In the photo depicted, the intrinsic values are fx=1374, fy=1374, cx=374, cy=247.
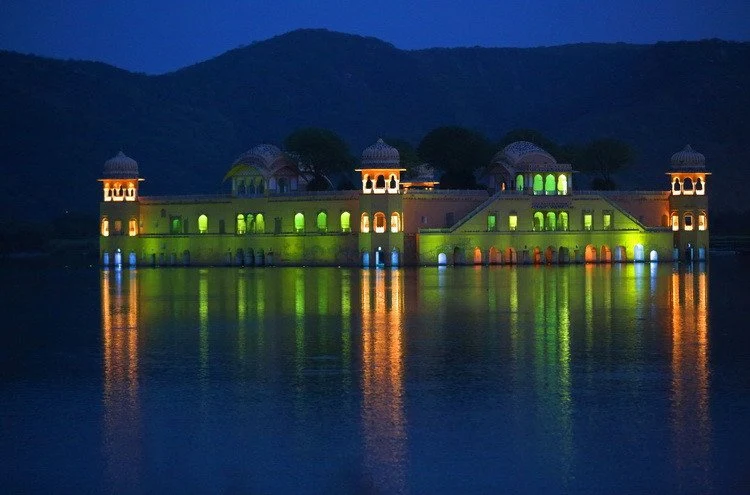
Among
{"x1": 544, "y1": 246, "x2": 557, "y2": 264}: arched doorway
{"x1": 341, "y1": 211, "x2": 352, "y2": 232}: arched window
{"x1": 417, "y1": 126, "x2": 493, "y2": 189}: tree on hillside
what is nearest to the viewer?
{"x1": 341, "y1": 211, "x2": 352, "y2": 232}: arched window

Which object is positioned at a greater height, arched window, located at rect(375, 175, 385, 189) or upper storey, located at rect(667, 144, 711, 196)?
upper storey, located at rect(667, 144, 711, 196)

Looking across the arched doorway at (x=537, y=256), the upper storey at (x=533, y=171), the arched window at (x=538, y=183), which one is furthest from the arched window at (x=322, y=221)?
the arched window at (x=538, y=183)

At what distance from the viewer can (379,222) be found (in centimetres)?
5828

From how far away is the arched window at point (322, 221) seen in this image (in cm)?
6100

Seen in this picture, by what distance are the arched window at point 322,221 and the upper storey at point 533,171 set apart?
891 centimetres

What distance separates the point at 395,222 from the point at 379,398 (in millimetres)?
42281

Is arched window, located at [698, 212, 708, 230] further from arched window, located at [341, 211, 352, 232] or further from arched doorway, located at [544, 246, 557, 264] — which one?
arched window, located at [341, 211, 352, 232]

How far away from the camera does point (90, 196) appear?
4402 inches

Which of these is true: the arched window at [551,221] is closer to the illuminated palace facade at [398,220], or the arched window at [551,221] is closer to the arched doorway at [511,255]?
the illuminated palace facade at [398,220]

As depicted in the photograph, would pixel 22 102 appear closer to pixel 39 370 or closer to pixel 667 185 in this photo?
pixel 667 185

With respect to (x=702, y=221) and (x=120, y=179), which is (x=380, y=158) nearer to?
(x=120, y=179)

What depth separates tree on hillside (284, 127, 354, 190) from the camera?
67.6 metres

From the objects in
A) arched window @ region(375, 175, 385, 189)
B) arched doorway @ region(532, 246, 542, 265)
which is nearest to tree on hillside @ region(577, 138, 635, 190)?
arched doorway @ region(532, 246, 542, 265)

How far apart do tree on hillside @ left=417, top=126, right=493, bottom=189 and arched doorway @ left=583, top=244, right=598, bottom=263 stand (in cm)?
919
